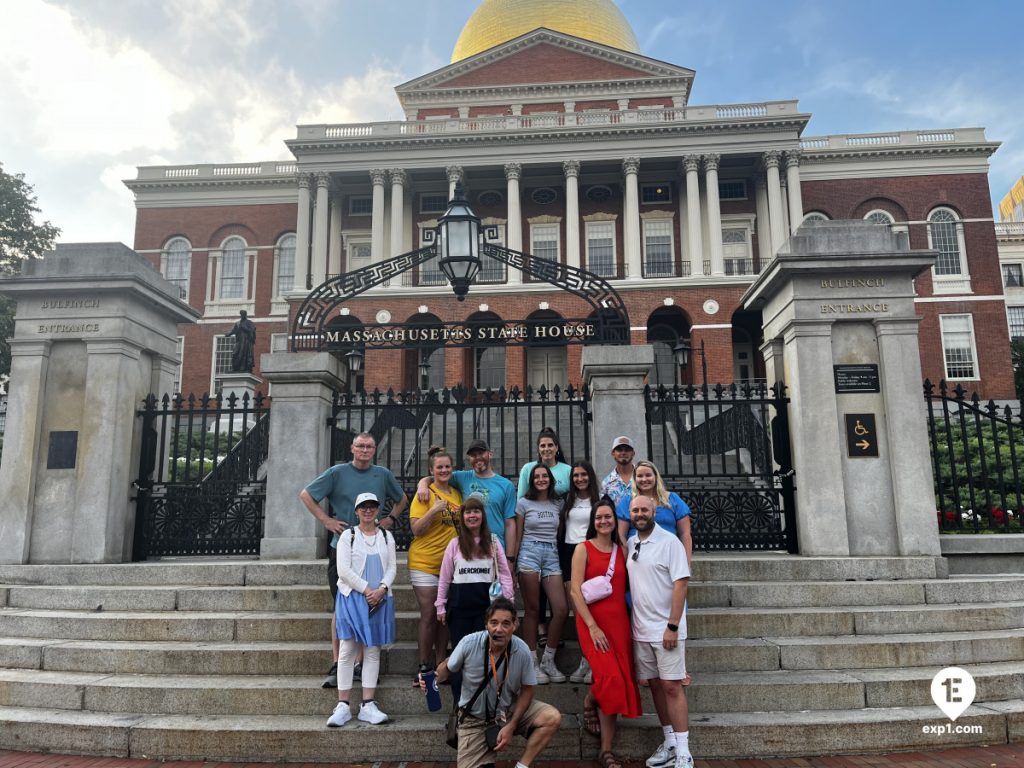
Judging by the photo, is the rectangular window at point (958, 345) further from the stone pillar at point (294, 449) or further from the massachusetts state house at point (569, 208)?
the stone pillar at point (294, 449)

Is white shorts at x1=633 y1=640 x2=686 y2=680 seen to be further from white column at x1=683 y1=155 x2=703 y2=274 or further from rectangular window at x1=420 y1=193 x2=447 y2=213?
rectangular window at x1=420 y1=193 x2=447 y2=213

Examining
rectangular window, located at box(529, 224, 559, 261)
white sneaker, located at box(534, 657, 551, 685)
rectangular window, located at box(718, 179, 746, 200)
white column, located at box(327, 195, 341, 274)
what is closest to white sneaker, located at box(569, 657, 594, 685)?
white sneaker, located at box(534, 657, 551, 685)

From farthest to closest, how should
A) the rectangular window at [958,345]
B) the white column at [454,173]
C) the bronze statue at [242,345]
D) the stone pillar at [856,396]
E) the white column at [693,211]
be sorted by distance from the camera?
the white column at [454,173] → the rectangular window at [958,345] → the white column at [693,211] → the bronze statue at [242,345] → the stone pillar at [856,396]

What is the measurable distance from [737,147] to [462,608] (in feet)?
131

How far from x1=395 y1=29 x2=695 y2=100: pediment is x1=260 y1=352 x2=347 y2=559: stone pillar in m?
42.5

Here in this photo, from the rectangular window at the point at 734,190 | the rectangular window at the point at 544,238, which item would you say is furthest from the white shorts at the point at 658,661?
the rectangular window at the point at 734,190

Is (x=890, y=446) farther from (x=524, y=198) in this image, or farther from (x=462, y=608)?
(x=524, y=198)

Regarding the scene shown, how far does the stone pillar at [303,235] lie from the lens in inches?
1606

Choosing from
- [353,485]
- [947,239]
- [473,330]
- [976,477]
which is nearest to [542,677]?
[353,485]

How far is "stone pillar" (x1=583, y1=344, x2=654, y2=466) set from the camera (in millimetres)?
7586

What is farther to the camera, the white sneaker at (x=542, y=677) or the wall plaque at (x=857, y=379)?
the wall plaque at (x=857, y=379)

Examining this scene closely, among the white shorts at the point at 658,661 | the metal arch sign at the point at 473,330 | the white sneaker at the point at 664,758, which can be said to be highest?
the metal arch sign at the point at 473,330

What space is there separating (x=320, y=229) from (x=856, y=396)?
37.5 m

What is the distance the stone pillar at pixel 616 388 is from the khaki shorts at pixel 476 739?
11.7 ft
